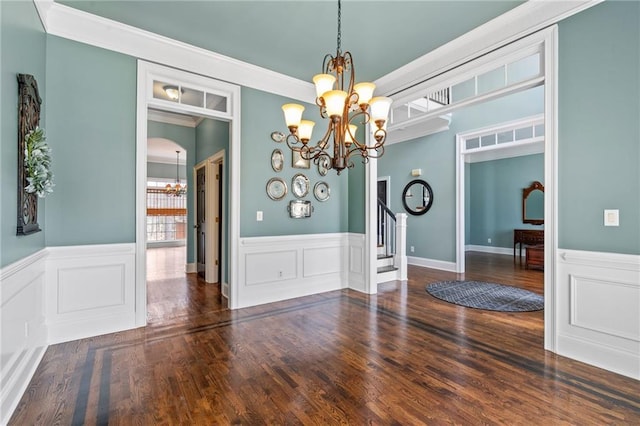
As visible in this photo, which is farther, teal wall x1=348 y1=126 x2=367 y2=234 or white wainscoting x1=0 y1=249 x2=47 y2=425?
teal wall x1=348 y1=126 x2=367 y2=234

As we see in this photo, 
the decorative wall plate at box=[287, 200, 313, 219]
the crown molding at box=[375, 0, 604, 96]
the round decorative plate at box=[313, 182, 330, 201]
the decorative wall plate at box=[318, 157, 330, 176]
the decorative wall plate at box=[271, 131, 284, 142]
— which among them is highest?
the crown molding at box=[375, 0, 604, 96]

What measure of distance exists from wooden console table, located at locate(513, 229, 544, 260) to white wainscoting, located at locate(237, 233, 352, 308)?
5.31m

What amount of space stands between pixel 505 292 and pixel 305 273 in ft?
10.1

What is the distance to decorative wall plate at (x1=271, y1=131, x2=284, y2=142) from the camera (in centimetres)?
432

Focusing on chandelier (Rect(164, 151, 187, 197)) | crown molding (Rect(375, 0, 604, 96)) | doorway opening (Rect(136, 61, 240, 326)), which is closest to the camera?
crown molding (Rect(375, 0, 604, 96))

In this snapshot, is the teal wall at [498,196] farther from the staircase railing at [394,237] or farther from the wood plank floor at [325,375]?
the wood plank floor at [325,375]

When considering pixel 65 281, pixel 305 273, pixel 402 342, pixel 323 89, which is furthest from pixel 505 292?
pixel 65 281

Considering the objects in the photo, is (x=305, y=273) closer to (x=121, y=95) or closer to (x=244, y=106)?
(x=244, y=106)

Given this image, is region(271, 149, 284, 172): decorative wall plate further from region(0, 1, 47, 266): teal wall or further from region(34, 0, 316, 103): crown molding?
region(0, 1, 47, 266): teal wall

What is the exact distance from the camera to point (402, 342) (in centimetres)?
292

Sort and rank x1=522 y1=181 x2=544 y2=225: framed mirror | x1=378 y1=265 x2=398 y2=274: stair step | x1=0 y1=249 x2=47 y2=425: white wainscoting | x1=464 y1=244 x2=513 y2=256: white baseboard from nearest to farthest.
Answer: x1=0 y1=249 x2=47 y2=425: white wainscoting, x1=378 y1=265 x2=398 y2=274: stair step, x1=522 y1=181 x2=544 y2=225: framed mirror, x1=464 y1=244 x2=513 y2=256: white baseboard

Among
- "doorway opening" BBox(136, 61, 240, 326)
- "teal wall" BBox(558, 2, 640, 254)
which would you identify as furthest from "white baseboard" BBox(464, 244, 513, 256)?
"doorway opening" BBox(136, 61, 240, 326)

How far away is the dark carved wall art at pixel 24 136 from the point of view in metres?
2.15

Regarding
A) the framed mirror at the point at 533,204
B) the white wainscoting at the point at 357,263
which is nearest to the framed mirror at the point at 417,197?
the white wainscoting at the point at 357,263
